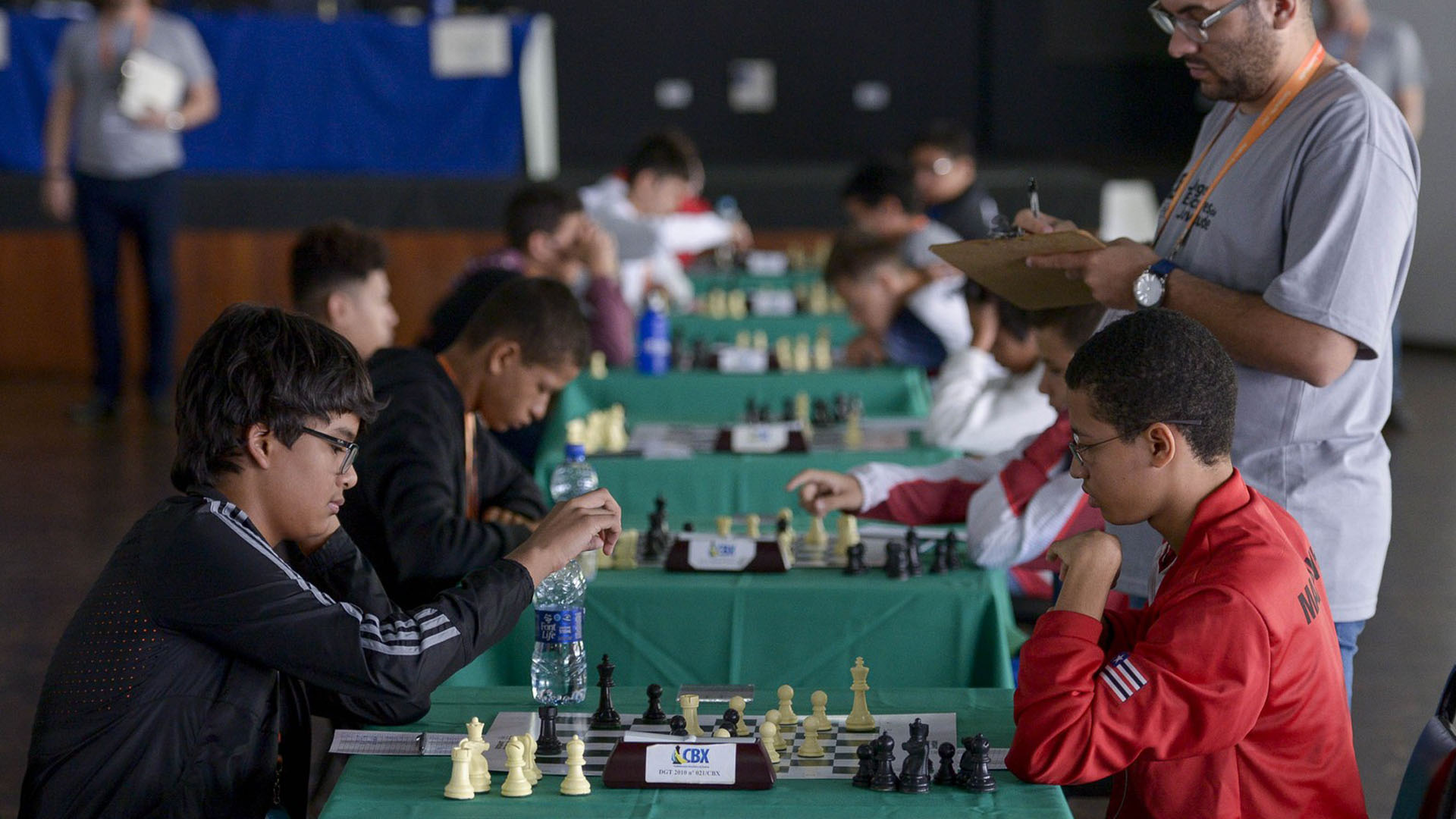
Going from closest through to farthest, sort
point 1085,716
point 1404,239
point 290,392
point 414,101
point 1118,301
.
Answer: point 1085,716, point 290,392, point 1404,239, point 1118,301, point 414,101

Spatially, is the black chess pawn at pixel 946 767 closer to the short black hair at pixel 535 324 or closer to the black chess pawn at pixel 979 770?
the black chess pawn at pixel 979 770

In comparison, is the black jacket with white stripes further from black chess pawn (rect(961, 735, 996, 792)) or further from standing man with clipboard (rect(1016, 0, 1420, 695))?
standing man with clipboard (rect(1016, 0, 1420, 695))

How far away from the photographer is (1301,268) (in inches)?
83.7

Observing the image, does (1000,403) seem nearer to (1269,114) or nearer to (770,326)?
(1269,114)

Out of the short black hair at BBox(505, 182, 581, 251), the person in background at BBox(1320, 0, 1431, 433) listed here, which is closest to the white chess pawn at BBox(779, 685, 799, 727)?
the short black hair at BBox(505, 182, 581, 251)

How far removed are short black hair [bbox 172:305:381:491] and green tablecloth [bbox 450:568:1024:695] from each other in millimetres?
969

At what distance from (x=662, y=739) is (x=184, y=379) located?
74 cm

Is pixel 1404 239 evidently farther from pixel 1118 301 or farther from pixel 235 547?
pixel 235 547

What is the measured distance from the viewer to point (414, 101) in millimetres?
8984

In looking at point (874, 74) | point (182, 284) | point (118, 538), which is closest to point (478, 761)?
point (118, 538)

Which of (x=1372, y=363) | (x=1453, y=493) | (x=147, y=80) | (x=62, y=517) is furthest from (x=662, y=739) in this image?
(x=147, y=80)

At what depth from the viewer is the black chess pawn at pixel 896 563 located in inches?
110

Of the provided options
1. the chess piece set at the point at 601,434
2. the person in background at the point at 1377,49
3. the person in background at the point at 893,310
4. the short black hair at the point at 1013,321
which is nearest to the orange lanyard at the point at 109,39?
the person in background at the point at 893,310

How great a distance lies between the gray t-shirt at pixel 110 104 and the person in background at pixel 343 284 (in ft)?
12.2
